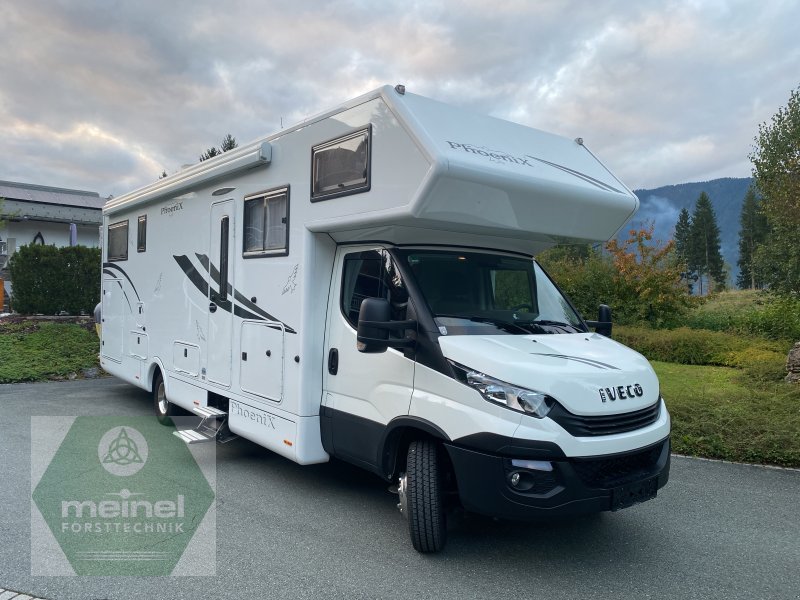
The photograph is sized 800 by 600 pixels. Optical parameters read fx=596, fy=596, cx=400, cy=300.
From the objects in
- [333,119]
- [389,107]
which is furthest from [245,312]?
[389,107]

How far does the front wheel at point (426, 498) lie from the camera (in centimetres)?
394

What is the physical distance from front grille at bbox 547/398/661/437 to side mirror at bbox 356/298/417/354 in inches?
44.5

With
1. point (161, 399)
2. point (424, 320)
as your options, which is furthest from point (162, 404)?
point (424, 320)

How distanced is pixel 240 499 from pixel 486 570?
90.1 inches

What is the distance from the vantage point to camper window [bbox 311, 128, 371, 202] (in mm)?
4508

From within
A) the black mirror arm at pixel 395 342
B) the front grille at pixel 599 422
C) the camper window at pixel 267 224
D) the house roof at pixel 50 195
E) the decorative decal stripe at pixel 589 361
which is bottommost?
the front grille at pixel 599 422

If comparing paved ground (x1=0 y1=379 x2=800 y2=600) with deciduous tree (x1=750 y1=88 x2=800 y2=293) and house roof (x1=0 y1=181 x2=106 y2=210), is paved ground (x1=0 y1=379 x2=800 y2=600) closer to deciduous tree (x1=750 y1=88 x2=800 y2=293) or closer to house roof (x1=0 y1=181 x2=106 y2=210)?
deciduous tree (x1=750 y1=88 x2=800 y2=293)

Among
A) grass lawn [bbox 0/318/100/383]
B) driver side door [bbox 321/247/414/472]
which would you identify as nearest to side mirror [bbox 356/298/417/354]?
driver side door [bbox 321/247/414/472]

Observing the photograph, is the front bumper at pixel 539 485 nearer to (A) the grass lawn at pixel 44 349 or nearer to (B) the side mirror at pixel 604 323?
(B) the side mirror at pixel 604 323

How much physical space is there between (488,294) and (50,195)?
3396 centimetres

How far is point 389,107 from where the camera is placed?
4.29 metres

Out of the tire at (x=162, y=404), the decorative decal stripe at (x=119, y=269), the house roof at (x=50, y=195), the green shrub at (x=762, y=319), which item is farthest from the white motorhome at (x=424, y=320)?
the house roof at (x=50, y=195)

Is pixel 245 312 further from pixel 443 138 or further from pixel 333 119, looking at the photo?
pixel 443 138

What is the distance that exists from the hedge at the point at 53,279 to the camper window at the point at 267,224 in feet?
42.0
